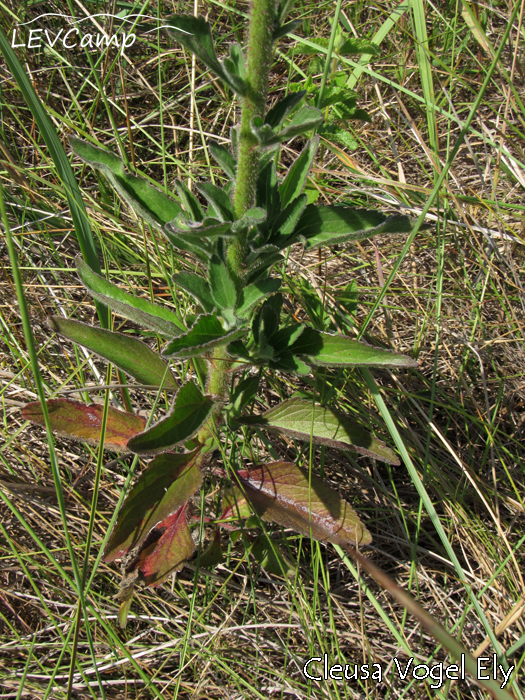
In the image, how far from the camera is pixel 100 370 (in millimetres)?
2291

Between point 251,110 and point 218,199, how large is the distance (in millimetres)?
221

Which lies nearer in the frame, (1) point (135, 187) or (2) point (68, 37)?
(1) point (135, 187)

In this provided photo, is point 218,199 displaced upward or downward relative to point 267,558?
upward

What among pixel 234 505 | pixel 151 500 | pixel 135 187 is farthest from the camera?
pixel 234 505

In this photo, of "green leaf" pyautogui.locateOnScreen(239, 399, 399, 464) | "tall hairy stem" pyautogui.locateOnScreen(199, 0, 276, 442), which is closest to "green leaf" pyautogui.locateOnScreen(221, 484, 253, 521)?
"green leaf" pyautogui.locateOnScreen(239, 399, 399, 464)

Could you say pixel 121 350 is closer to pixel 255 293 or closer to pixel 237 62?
pixel 255 293

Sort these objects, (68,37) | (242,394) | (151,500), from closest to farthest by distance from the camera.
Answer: (151,500), (242,394), (68,37)

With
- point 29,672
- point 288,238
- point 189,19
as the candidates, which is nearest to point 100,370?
point 29,672

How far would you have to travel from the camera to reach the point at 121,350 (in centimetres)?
170

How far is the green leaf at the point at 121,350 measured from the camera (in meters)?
1.64

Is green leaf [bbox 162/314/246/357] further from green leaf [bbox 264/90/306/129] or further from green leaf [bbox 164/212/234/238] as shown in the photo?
green leaf [bbox 264/90/306/129]

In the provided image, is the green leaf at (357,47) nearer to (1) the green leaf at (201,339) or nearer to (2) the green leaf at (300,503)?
(1) the green leaf at (201,339)

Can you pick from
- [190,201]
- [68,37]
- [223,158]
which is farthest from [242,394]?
[68,37]

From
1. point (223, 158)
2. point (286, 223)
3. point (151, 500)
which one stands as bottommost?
point (151, 500)
